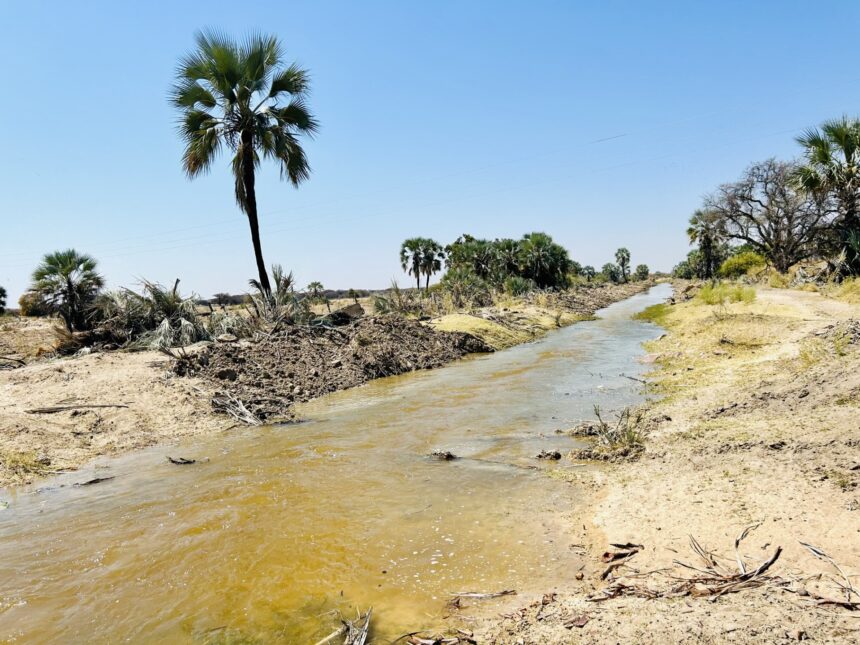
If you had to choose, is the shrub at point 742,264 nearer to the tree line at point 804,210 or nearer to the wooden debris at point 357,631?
the tree line at point 804,210

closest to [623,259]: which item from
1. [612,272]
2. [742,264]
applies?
[612,272]

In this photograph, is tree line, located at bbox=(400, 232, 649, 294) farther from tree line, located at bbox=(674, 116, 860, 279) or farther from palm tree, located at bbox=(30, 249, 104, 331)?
palm tree, located at bbox=(30, 249, 104, 331)

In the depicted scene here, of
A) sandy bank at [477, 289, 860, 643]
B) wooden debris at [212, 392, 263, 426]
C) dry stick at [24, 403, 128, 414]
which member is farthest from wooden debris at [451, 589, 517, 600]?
Answer: dry stick at [24, 403, 128, 414]

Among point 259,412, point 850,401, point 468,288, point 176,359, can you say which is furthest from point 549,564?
point 468,288

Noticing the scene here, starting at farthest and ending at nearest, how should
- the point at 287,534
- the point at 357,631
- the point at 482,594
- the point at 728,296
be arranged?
the point at 728,296
the point at 287,534
the point at 482,594
the point at 357,631

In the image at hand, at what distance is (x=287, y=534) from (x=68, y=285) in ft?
57.6

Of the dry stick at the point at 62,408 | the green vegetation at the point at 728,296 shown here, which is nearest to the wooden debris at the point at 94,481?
the dry stick at the point at 62,408

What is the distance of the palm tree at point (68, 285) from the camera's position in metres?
17.6

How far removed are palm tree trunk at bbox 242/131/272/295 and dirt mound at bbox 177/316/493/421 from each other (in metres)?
2.63

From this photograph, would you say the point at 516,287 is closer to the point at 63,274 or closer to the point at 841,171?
the point at 841,171

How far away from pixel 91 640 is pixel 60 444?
5772 millimetres

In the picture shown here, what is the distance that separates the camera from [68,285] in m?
17.8

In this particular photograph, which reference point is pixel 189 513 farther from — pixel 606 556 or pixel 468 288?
pixel 468 288

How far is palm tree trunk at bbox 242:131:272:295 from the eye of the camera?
16.5m
